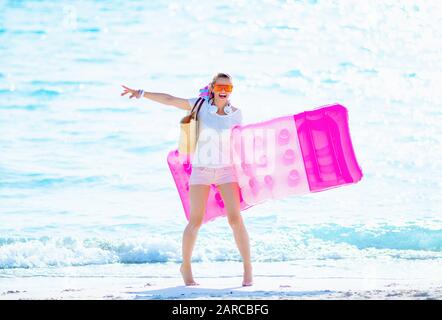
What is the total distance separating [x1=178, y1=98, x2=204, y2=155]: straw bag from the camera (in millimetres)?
6328

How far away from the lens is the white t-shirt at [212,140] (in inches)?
247

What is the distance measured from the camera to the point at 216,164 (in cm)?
630

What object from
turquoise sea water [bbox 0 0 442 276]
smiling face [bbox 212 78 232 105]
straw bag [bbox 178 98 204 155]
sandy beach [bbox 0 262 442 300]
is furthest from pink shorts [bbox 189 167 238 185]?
turquoise sea water [bbox 0 0 442 276]

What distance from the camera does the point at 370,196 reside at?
13891mm

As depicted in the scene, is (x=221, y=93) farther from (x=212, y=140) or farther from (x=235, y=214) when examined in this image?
(x=235, y=214)

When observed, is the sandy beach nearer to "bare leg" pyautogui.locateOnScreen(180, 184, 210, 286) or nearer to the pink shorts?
"bare leg" pyautogui.locateOnScreen(180, 184, 210, 286)

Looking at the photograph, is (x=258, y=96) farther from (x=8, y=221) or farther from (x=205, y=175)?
(x=205, y=175)

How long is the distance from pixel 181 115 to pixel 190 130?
38.5 feet

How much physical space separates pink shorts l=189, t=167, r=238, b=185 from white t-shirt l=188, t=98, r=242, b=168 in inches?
1.5

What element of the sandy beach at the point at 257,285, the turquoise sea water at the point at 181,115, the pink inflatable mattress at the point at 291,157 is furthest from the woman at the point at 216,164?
the turquoise sea water at the point at 181,115

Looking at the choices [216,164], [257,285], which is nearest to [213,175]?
[216,164]

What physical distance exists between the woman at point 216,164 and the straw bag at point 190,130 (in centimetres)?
4

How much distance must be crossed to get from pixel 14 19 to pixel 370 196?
11826 millimetres
